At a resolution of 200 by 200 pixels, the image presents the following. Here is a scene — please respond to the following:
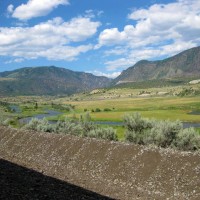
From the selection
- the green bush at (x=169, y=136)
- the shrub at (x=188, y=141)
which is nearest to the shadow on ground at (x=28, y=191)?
the shrub at (x=188, y=141)

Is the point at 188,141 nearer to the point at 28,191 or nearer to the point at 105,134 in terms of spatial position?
the point at 105,134

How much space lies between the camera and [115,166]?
37.2m

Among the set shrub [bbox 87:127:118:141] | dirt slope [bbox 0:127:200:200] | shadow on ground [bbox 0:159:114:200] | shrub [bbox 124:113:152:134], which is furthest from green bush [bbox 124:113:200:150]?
shadow on ground [bbox 0:159:114:200]

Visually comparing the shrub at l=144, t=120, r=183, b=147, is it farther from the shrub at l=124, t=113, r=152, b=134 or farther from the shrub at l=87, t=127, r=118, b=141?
the shrub at l=87, t=127, r=118, b=141

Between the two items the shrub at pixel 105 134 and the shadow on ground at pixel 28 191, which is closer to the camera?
the shadow on ground at pixel 28 191

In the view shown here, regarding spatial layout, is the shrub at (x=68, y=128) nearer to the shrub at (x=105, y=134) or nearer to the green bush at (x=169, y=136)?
the shrub at (x=105, y=134)

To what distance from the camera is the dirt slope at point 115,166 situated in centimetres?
3067

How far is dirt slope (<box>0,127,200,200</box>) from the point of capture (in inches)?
1208

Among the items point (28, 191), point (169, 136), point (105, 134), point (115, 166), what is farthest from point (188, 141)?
point (28, 191)

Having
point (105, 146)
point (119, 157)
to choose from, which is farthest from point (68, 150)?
point (119, 157)

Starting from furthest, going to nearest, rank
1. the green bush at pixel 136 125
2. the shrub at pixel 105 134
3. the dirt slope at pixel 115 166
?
the green bush at pixel 136 125 < the shrub at pixel 105 134 < the dirt slope at pixel 115 166

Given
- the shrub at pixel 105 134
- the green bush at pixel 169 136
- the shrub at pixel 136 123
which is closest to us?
the green bush at pixel 169 136

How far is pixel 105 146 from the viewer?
4188 cm

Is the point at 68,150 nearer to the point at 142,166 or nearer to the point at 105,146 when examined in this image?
the point at 105,146
